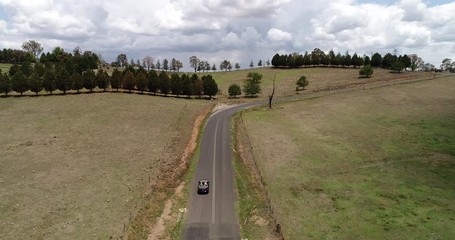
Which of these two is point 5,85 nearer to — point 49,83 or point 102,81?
point 49,83

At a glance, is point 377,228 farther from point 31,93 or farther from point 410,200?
point 31,93

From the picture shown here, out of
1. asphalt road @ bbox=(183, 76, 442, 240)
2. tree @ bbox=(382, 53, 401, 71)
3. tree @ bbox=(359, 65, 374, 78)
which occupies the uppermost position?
tree @ bbox=(382, 53, 401, 71)

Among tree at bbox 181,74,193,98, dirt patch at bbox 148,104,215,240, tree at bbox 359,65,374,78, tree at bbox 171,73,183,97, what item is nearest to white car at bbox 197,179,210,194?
dirt patch at bbox 148,104,215,240

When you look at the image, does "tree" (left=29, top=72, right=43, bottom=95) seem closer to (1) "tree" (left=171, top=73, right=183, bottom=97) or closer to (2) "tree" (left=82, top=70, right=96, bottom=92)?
(2) "tree" (left=82, top=70, right=96, bottom=92)

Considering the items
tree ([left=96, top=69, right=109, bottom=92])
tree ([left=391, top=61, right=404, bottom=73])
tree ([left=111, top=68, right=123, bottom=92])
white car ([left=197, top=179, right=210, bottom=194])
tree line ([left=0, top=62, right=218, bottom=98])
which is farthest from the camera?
tree ([left=391, top=61, right=404, bottom=73])

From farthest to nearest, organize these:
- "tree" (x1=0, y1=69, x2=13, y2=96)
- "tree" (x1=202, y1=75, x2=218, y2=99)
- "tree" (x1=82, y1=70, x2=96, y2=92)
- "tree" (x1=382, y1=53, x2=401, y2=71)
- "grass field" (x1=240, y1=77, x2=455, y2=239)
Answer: "tree" (x1=382, y1=53, x2=401, y2=71) < "tree" (x1=202, y1=75, x2=218, y2=99) < "tree" (x1=82, y1=70, x2=96, y2=92) < "tree" (x1=0, y1=69, x2=13, y2=96) < "grass field" (x1=240, y1=77, x2=455, y2=239)

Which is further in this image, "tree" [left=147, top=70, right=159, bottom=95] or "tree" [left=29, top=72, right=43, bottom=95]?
"tree" [left=147, top=70, right=159, bottom=95]

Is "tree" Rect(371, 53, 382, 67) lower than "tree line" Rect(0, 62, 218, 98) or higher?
higher
